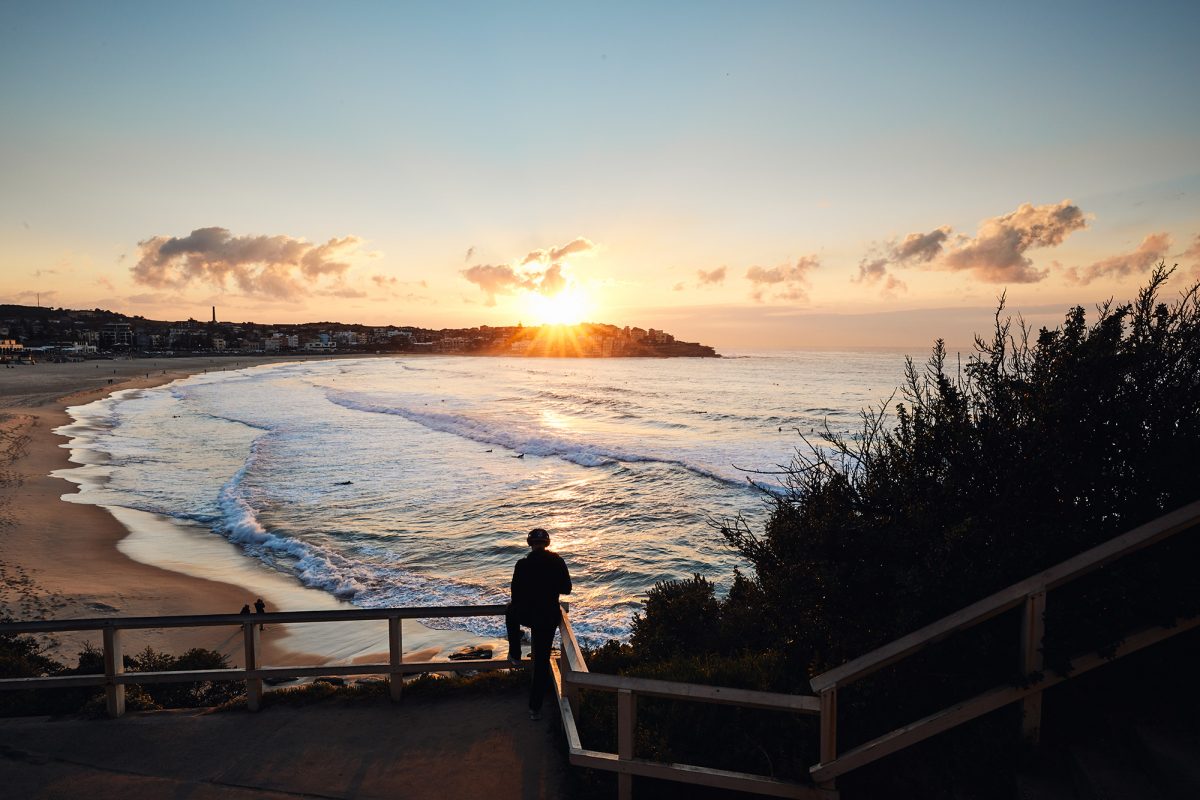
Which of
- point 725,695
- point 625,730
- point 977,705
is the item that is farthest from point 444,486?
point 977,705

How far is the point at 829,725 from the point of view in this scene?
403 centimetres

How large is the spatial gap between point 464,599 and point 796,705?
1156cm

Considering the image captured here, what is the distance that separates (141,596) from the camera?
14.3 metres

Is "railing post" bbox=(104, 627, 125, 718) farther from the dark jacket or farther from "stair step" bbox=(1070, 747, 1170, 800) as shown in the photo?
"stair step" bbox=(1070, 747, 1170, 800)

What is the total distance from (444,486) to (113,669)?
20146 mm

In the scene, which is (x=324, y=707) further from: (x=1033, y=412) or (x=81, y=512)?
(x=81, y=512)

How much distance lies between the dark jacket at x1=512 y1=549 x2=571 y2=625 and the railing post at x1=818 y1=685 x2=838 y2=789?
8.31 ft

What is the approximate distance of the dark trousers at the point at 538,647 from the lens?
5969 millimetres

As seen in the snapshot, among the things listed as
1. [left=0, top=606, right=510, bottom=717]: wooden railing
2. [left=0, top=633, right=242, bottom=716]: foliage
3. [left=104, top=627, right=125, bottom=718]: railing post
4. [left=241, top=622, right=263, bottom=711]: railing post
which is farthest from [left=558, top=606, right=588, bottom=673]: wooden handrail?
[left=0, top=633, right=242, bottom=716]: foliage

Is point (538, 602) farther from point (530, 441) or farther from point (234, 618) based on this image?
point (530, 441)

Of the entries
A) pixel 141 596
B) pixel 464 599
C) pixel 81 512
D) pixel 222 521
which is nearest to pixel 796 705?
pixel 464 599

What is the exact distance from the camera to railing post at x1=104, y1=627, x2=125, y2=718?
6086mm

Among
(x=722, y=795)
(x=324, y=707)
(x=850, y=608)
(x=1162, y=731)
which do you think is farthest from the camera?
(x=324, y=707)

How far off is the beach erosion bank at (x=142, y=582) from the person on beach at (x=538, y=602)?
6696 millimetres
